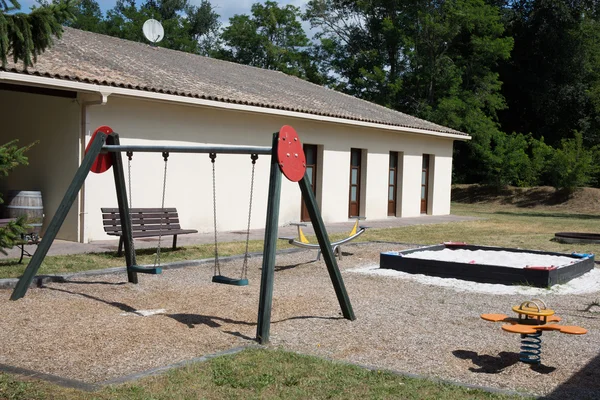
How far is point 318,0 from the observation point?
4581cm

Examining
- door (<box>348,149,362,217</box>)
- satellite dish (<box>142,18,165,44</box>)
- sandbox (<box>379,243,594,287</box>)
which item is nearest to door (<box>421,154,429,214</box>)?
door (<box>348,149,362,217</box>)

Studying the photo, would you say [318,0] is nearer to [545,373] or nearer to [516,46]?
[516,46]

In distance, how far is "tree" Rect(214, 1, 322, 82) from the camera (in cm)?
4438

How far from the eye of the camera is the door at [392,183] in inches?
908

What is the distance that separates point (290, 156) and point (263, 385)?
2428 millimetres

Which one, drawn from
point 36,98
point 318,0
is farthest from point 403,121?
point 318,0

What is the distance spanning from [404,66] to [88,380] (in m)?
38.1

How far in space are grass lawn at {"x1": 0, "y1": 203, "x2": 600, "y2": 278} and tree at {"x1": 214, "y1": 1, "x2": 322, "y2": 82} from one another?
69.5 feet

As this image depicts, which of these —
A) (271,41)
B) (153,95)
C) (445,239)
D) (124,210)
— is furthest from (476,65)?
(124,210)

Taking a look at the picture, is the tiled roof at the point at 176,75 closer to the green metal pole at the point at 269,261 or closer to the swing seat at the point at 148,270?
the swing seat at the point at 148,270

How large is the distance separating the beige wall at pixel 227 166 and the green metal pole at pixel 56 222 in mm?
5571

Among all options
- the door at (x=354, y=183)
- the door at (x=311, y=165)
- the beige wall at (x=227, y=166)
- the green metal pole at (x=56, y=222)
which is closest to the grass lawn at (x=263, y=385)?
the green metal pole at (x=56, y=222)

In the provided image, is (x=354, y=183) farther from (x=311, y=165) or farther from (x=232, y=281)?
(x=232, y=281)

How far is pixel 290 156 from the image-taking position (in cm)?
647
